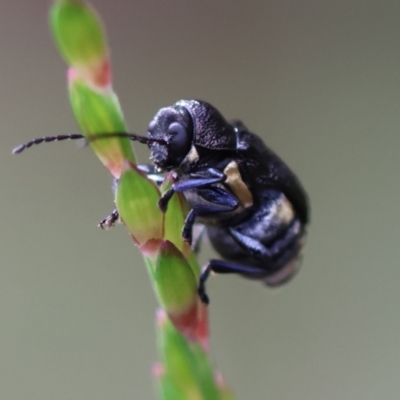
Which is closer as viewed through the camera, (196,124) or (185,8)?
(196,124)

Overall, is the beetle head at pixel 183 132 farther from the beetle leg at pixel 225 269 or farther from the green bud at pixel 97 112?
the green bud at pixel 97 112

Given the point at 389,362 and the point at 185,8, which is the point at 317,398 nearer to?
the point at 389,362

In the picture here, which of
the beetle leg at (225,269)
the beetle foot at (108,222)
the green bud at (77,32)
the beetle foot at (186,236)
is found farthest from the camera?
the beetle leg at (225,269)

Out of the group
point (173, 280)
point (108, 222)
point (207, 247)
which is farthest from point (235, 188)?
point (207, 247)

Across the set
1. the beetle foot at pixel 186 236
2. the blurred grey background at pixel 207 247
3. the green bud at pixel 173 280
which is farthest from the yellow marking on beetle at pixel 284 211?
the blurred grey background at pixel 207 247

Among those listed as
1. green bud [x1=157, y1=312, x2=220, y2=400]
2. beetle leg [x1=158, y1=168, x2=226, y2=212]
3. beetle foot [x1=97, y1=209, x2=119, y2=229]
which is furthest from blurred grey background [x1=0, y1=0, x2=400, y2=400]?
green bud [x1=157, y1=312, x2=220, y2=400]

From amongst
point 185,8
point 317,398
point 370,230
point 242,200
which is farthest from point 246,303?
point 242,200
